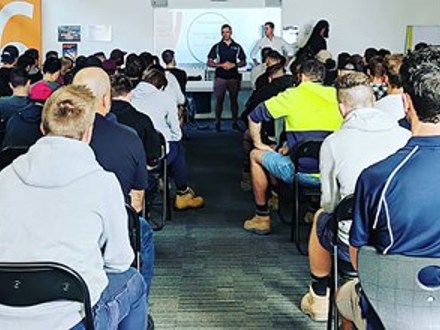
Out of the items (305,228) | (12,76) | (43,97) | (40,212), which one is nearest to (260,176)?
(305,228)

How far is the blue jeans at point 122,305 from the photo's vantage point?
6.94 feet

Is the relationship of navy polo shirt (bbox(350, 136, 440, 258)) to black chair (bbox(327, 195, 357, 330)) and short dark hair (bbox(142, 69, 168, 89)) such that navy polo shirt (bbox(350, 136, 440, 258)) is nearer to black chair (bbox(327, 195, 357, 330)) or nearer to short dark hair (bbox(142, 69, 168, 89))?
black chair (bbox(327, 195, 357, 330))

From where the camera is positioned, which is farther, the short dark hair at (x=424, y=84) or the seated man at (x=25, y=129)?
the seated man at (x=25, y=129)

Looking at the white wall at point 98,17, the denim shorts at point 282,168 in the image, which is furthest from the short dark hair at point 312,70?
the white wall at point 98,17

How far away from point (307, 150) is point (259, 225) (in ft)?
2.92

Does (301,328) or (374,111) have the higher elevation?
(374,111)

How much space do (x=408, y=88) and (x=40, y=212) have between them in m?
1.11

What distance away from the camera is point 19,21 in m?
10.8

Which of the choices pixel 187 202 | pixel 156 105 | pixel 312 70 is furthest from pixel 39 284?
pixel 187 202

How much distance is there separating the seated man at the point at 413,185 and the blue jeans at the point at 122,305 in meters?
0.85

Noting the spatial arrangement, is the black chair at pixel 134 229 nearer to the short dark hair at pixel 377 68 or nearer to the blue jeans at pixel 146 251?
the blue jeans at pixel 146 251

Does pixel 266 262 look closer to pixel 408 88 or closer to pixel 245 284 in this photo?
pixel 245 284

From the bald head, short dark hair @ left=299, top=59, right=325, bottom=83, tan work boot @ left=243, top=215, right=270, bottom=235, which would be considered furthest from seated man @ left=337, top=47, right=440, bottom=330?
tan work boot @ left=243, top=215, right=270, bottom=235

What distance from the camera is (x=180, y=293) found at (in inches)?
146
